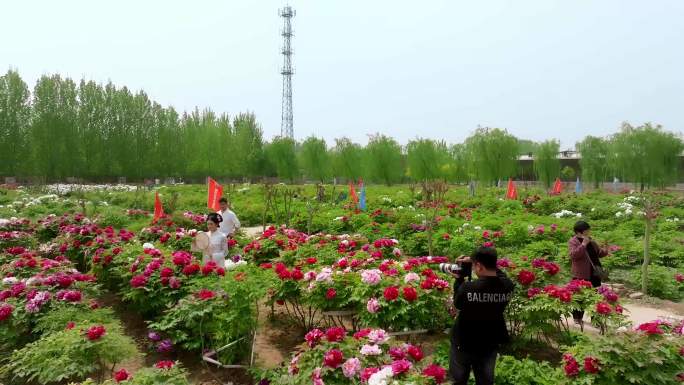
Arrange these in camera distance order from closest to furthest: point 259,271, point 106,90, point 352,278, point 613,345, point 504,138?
point 613,345, point 352,278, point 259,271, point 504,138, point 106,90

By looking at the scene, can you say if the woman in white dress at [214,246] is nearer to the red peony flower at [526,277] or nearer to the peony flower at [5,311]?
the peony flower at [5,311]

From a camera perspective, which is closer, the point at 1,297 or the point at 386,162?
the point at 1,297

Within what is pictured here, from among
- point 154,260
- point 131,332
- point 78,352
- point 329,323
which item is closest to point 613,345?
point 329,323

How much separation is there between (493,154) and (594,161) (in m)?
12.0

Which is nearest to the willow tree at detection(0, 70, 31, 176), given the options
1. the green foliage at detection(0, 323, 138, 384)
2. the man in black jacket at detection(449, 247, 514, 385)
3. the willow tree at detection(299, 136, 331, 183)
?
the willow tree at detection(299, 136, 331, 183)

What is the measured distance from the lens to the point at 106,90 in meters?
43.2

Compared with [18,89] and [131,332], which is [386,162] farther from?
[131,332]

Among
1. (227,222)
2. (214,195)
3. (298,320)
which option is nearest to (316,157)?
(214,195)

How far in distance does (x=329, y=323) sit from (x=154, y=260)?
225 cm

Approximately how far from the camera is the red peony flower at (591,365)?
9.46ft

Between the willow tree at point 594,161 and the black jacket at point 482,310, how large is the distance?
43383mm

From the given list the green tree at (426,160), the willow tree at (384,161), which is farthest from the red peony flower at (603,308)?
the willow tree at (384,161)

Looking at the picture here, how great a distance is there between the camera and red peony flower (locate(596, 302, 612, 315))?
3770mm

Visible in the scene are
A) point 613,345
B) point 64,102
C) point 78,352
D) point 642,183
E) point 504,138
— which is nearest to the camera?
point 613,345
